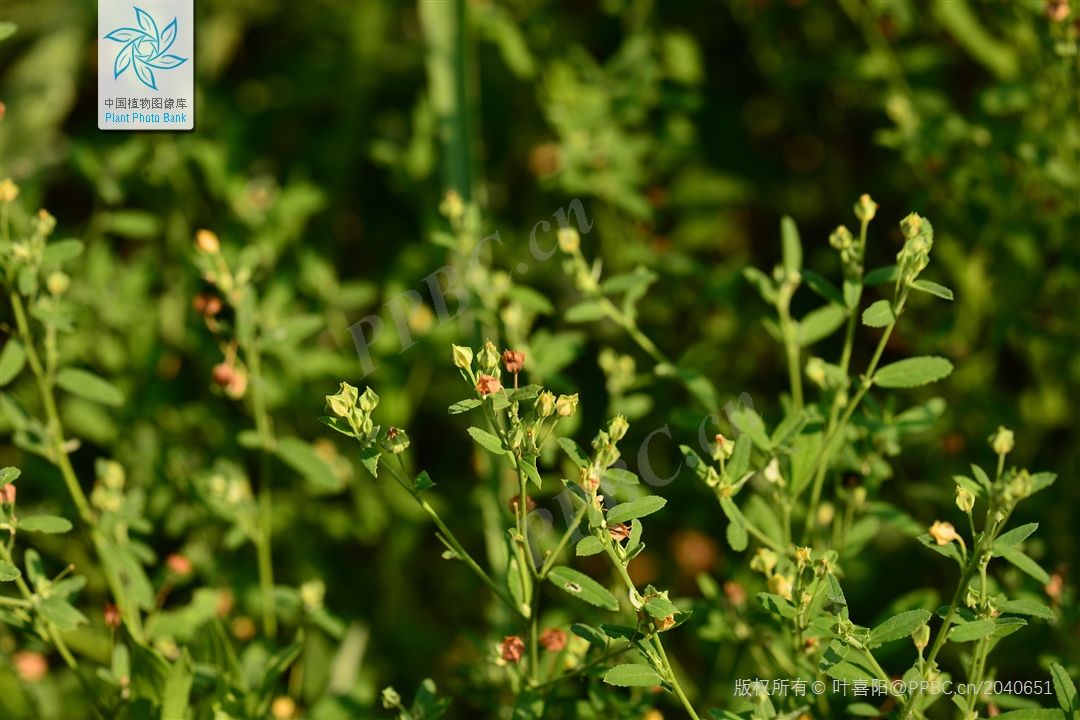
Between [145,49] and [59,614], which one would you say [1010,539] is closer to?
[59,614]

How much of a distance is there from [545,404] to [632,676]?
0.87ft

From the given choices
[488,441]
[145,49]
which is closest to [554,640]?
[488,441]

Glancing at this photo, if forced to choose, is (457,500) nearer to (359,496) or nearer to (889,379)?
(359,496)

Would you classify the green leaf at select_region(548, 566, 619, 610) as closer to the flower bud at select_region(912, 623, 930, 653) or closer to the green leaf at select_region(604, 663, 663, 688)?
the green leaf at select_region(604, 663, 663, 688)

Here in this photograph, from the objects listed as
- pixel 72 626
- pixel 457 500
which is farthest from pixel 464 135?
pixel 72 626

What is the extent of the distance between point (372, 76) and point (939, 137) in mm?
1230

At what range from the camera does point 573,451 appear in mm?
908

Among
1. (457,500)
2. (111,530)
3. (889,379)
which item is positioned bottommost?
(457,500)

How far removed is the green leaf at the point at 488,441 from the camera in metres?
0.87

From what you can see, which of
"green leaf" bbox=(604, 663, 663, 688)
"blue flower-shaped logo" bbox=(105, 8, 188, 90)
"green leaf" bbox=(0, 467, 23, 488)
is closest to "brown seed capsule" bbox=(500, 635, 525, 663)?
"green leaf" bbox=(604, 663, 663, 688)

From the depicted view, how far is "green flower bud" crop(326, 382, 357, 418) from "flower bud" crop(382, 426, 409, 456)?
0.04 meters

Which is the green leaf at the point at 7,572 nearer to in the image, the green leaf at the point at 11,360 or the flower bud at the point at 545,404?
the green leaf at the point at 11,360

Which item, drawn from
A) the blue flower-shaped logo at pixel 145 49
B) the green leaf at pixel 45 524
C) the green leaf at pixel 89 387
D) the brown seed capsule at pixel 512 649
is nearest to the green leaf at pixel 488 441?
the brown seed capsule at pixel 512 649

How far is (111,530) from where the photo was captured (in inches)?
49.7
